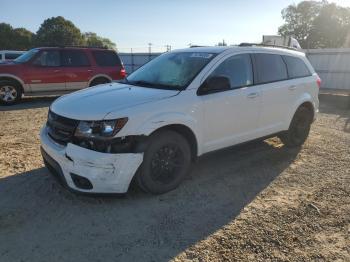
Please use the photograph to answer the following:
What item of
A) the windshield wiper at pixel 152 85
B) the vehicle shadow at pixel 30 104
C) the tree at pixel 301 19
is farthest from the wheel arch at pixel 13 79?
the tree at pixel 301 19

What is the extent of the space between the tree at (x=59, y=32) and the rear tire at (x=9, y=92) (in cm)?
6161

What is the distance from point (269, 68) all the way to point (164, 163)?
2.41m

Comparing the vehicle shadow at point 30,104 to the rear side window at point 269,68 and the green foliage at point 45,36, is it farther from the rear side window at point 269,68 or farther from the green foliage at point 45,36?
the green foliage at point 45,36

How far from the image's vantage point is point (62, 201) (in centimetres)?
428

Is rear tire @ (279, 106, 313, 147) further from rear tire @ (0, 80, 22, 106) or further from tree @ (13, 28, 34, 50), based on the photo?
tree @ (13, 28, 34, 50)

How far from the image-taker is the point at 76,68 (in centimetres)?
1202

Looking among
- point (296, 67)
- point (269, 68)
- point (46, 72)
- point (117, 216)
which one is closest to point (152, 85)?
point (117, 216)

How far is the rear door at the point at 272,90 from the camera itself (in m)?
5.44

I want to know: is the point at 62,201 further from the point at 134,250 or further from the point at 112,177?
the point at 134,250

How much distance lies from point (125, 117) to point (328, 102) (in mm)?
10931

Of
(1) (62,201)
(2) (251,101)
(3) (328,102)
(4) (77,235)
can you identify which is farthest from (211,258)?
(3) (328,102)

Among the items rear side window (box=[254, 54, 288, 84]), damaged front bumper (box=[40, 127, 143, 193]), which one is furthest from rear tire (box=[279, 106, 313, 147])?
damaged front bumper (box=[40, 127, 143, 193])

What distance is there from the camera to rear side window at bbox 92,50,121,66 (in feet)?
40.8

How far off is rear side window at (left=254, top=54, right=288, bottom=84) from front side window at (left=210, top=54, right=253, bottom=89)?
20 cm
